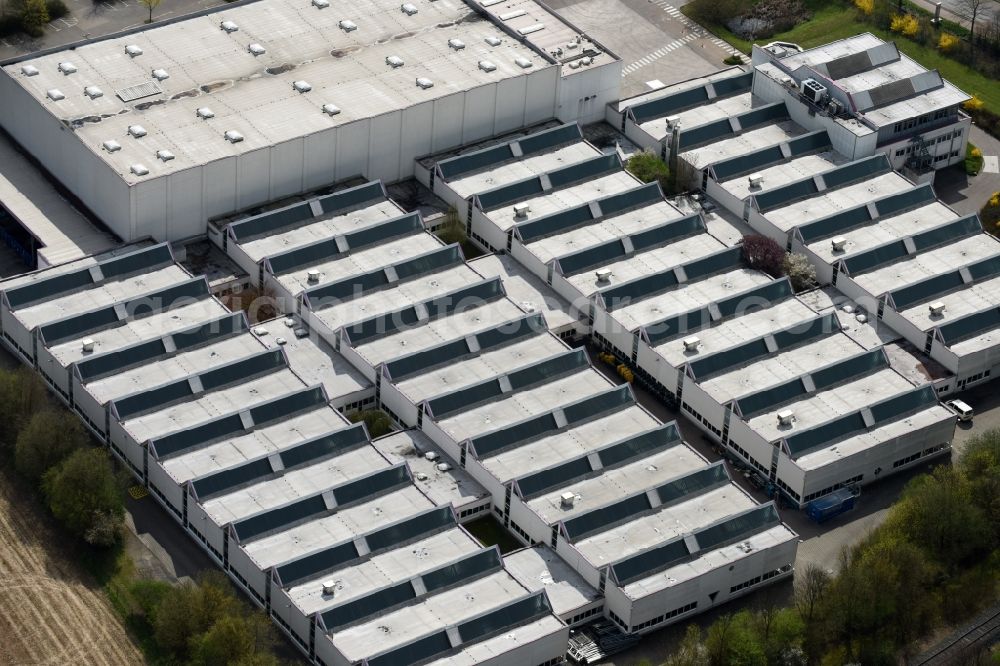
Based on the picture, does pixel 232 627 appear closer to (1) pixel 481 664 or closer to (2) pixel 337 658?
(2) pixel 337 658

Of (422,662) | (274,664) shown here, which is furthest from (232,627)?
(422,662)

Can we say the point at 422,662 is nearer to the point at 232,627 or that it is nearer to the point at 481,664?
the point at 481,664

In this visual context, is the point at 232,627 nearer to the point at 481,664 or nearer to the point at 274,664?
the point at 274,664

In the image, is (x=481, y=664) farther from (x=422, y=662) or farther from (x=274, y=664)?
(x=274, y=664)

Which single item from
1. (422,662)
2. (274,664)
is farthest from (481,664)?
(274,664)

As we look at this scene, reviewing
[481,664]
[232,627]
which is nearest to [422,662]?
[481,664]
